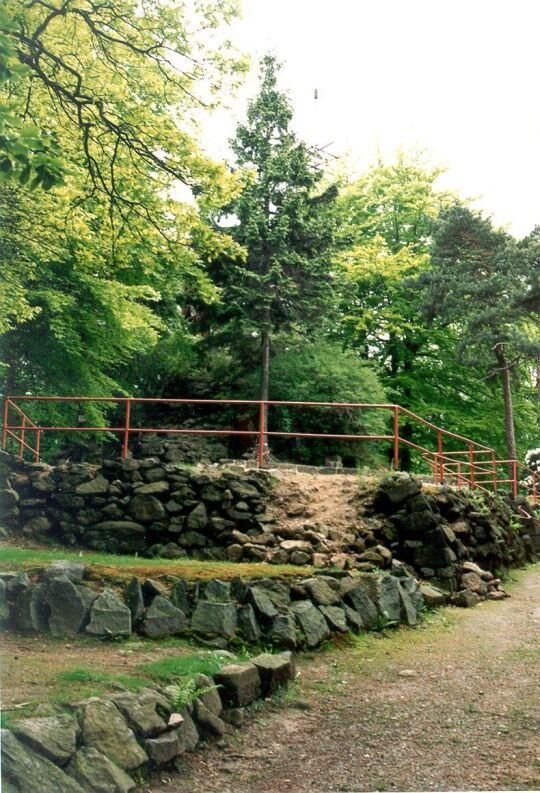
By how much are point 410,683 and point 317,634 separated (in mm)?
866

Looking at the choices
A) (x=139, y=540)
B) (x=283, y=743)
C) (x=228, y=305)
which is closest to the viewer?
(x=283, y=743)

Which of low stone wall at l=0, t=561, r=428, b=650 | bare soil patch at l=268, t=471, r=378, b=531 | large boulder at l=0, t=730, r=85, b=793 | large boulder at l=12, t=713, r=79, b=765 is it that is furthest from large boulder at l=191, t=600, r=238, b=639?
bare soil patch at l=268, t=471, r=378, b=531

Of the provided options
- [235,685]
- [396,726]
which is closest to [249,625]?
[235,685]

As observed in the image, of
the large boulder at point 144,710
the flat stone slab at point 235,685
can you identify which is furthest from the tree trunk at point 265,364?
the large boulder at point 144,710

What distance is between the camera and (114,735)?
3348 millimetres

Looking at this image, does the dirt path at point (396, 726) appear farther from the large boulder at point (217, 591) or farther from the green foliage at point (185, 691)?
the large boulder at point (217, 591)

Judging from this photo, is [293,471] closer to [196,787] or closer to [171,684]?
[171,684]

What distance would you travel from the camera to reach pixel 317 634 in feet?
19.7

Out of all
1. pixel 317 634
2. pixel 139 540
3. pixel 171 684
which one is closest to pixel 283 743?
pixel 171 684

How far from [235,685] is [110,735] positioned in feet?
3.82

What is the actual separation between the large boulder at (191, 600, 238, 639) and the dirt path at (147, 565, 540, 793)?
600mm

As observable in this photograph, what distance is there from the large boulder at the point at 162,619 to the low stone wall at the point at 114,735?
1023 millimetres

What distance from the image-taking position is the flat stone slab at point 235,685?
4.37 m

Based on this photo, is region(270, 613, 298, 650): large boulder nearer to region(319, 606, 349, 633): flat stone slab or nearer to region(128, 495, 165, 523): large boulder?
region(319, 606, 349, 633): flat stone slab
